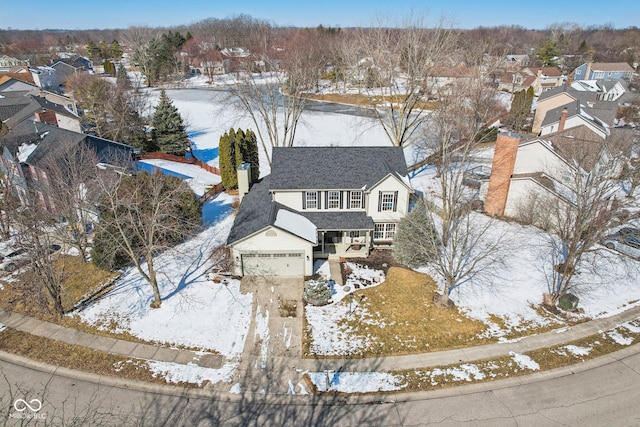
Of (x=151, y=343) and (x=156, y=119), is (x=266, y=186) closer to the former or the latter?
(x=151, y=343)

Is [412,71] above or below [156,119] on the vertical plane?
above

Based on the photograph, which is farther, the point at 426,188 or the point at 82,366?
the point at 426,188

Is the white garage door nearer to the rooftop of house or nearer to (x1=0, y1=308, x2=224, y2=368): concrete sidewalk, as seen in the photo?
(x1=0, y1=308, x2=224, y2=368): concrete sidewalk

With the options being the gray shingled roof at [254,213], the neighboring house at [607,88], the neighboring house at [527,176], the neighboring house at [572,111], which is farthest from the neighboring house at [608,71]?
the gray shingled roof at [254,213]

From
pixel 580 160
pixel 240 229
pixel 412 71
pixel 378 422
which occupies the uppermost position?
pixel 412 71

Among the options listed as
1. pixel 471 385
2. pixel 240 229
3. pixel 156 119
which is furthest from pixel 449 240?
pixel 156 119

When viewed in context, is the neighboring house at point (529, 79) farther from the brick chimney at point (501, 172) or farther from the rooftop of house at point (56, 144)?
the rooftop of house at point (56, 144)
